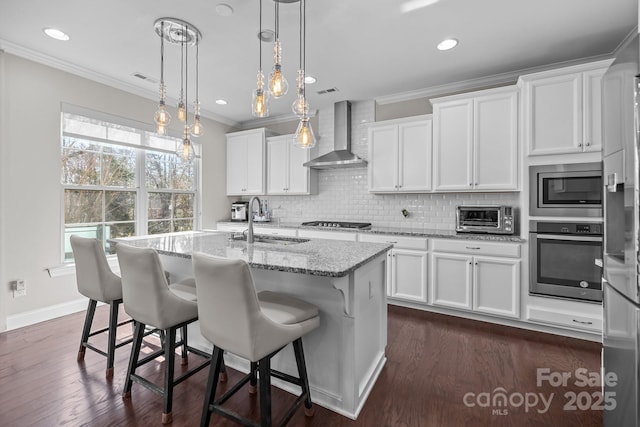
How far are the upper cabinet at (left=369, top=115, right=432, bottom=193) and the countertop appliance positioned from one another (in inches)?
87.1

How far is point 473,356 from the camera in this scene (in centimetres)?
244

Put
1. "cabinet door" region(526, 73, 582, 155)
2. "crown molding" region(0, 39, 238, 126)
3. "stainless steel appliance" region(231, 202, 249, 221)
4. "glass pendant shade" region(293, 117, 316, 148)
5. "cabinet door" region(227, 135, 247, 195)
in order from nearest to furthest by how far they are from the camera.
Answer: "glass pendant shade" region(293, 117, 316, 148) → "cabinet door" region(526, 73, 582, 155) → "crown molding" region(0, 39, 238, 126) → "cabinet door" region(227, 135, 247, 195) → "stainless steel appliance" region(231, 202, 249, 221)

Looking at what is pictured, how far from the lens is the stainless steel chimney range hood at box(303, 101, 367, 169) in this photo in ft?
14.1

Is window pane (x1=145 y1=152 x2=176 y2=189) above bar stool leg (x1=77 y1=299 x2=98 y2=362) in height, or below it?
above

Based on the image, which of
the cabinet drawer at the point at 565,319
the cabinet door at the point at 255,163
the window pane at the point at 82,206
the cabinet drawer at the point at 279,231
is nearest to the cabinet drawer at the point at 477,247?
the cabinet drawer at the point at 565,319

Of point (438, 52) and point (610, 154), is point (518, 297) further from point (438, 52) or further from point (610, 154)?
point (438, 52)

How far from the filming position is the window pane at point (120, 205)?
12.4 feet

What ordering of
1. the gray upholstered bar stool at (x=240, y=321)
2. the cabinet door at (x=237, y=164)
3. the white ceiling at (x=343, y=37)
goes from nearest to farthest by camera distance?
1. the gray upholstered bar stool at (x=240, y=321)
2. the white ceiling at (x=343, y=37)
3. the cabinet door at (x=237, y=164)

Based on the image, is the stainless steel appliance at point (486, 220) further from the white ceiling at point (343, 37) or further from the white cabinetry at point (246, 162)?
the white cabinetry at point (246, 162)

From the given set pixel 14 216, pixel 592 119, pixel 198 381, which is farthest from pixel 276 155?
pixel 592 119

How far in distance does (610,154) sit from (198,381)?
2679mm

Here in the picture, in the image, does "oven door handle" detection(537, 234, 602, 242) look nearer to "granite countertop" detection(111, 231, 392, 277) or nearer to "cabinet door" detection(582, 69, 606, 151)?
"cabinet door" detection(582, 69, 606, 151)

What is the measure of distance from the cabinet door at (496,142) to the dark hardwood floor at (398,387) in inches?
61.0

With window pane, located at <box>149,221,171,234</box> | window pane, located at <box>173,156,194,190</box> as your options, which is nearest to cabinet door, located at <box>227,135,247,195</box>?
window pane, located at <box>173,156,194,190</box>
